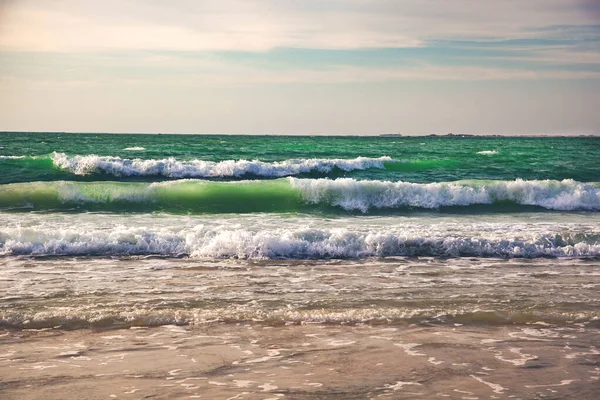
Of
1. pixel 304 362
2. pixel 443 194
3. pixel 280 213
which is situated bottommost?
pixel 304 362

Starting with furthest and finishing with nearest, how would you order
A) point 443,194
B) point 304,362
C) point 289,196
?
point 443,194
point 289,196
point 304,362

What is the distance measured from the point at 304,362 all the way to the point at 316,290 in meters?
2.46

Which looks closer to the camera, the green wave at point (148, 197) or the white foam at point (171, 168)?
the green wave at point (148, 197)

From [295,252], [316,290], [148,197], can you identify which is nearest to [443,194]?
[148,197]

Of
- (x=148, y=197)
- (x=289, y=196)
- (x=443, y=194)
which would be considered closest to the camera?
(x=148, y=197)

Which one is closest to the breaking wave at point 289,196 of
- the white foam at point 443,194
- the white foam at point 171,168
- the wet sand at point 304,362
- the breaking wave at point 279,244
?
the white foam at point 443,194

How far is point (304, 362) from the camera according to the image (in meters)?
4.70

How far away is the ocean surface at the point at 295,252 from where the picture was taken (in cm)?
628

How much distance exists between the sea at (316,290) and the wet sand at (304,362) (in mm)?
23

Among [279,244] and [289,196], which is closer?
[279,244]

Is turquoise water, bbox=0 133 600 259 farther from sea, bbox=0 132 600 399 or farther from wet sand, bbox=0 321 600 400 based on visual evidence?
wet sand, bbox=0 321 600 400

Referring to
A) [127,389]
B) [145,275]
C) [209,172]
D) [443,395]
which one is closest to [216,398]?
[127,389]

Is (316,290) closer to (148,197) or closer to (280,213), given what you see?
(280,213)

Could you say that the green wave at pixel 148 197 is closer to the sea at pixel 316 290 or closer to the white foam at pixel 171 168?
the sea at pixel 316 290
